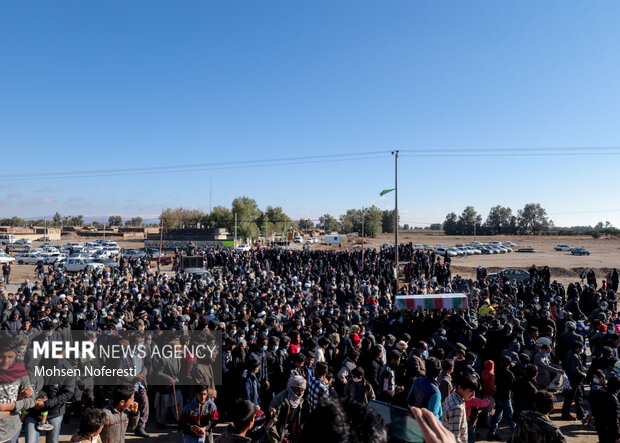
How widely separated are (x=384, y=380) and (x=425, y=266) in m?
21.7

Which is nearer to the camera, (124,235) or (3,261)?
(3,261)

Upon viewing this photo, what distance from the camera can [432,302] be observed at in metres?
11.6

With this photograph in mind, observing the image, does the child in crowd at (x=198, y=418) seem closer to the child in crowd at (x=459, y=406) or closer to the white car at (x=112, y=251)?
the child in crowd at (x=459, y=406)

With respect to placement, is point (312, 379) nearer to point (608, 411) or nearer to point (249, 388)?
point (249, 388)

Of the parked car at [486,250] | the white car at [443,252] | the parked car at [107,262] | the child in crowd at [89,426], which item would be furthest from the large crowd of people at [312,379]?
the parked car at [486,250]

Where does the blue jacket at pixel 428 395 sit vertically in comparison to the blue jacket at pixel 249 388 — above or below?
above

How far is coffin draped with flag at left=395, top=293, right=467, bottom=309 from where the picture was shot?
1151cm

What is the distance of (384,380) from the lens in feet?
17.9

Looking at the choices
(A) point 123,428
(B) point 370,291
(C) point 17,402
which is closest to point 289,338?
(A) point 123,428

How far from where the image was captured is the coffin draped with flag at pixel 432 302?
11508mm

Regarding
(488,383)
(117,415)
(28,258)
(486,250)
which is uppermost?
(117,415)

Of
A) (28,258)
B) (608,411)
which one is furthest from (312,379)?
(28,258)

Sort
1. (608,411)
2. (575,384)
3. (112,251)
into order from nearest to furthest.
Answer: (608,411)
(575,384)
(112,251)

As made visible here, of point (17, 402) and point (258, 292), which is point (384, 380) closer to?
point (17, 402)
